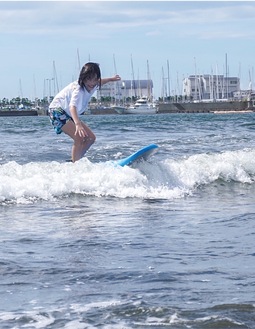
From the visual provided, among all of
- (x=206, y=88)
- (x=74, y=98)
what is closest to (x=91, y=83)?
(x=74, y=98)

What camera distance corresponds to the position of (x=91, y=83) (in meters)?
11.2

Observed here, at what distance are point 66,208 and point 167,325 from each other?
5.31 m

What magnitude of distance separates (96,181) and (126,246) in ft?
15.2

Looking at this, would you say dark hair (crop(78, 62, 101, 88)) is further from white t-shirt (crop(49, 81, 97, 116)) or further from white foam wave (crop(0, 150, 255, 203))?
white foam wave (crop(0, 150, 255, 203))

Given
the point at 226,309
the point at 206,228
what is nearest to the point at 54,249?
the point at 206,228

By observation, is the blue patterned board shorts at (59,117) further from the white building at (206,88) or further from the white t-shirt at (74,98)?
the white building at (206,88)

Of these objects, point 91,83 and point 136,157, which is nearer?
point 91,83

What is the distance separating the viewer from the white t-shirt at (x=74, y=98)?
11258mm

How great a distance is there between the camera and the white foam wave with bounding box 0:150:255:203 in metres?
11.6

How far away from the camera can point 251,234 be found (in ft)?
26.5

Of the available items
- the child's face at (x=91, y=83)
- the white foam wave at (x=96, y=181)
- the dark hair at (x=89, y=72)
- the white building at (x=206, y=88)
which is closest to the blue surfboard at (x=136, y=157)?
the white foam wave at (x=96, y=181)

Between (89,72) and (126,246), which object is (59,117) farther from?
(126,246)

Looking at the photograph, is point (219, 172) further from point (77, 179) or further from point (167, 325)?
point (167, 325)

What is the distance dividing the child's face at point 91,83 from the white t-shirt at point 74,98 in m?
0.05
